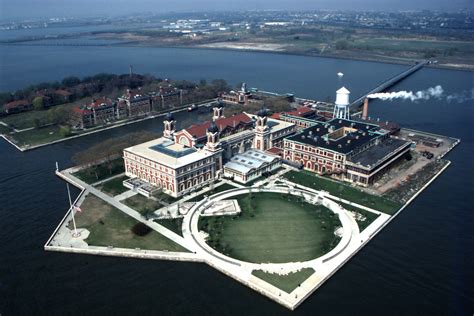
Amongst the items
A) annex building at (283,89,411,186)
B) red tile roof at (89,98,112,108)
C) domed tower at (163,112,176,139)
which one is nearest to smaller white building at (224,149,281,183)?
annex building at (283,89,411,186)

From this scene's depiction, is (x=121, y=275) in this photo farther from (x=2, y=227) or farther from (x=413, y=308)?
(x=413, y=308)

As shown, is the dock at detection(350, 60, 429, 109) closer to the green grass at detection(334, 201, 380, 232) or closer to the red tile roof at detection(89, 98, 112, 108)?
the green grass at detection(334, 201, 380, 232)

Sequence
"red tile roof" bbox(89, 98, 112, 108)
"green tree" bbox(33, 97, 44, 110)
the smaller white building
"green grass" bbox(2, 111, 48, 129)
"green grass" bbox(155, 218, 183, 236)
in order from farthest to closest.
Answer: "green tree" bbox(33, 97, 44, 110), "red tile roof" bbox(89, 98, 112, 108), "green grass" bbox(2, 111, 48, 129), the smaller white building, "green grass" bbox(155, 218, 183, 236)

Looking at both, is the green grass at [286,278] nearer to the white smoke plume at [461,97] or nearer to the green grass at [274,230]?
the green grass at [274,230]

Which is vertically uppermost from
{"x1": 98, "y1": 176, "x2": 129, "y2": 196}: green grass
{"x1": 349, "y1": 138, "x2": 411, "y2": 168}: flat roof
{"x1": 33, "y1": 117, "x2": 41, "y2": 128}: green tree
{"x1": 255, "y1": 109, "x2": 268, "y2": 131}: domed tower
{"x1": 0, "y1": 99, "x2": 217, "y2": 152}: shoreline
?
{"x1": 255, "y1": 109, "x2": 268, "y2": 131}: domed tower

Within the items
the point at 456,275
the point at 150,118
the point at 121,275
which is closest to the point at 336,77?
the point at 150,118

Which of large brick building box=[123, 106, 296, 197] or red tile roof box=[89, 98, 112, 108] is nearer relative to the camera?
large brick building box=[123, 106, 296, 197]

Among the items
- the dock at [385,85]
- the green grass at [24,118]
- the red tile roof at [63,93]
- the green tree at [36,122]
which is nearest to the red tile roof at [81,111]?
the green grass at [24,118]
